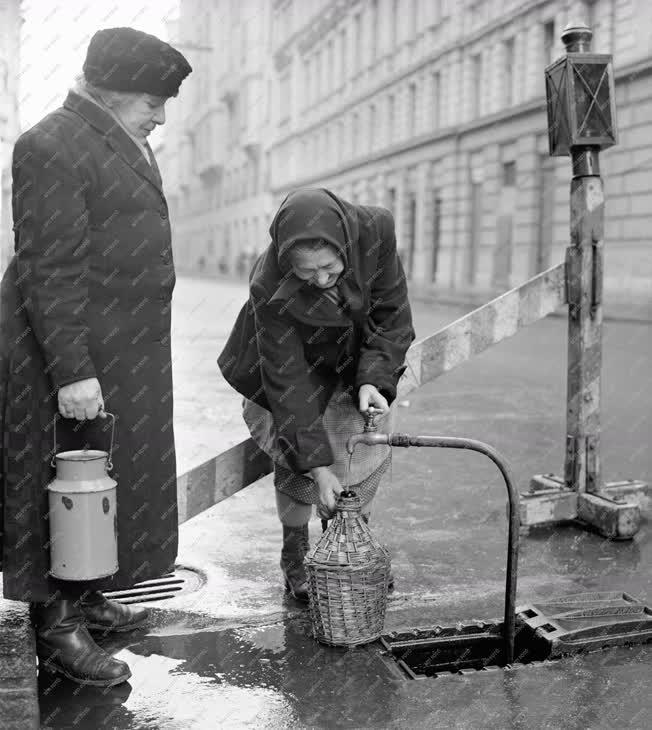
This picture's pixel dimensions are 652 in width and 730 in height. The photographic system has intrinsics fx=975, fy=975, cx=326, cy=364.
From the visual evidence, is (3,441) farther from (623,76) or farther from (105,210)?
(623,76)

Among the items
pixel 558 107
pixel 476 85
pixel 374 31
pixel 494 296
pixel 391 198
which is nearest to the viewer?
pixel 558 107

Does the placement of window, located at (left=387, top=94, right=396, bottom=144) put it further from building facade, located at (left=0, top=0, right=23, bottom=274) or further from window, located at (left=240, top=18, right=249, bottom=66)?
window, located at (left=240, top=18, right=249, bottom=66)

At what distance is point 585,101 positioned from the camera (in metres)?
4.46

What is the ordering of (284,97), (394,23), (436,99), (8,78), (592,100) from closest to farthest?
1. (592,100)
2. (8,78)
3. (436,99)
4. (394,23)
5. (284,97)

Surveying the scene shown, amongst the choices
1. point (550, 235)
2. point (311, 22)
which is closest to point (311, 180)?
point (311, 22)

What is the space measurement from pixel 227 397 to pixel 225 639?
5.72 metres

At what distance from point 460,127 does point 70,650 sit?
28.2m

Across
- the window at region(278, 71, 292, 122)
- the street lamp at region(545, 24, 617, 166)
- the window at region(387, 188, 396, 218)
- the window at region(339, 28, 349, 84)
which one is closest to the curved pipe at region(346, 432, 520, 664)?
the street lamp at region(545, 24, 617, 166)

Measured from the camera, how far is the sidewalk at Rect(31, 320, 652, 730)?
2.79 metres

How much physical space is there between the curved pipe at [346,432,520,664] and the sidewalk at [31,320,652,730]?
6.5 inches

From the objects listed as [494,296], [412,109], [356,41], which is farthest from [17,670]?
[356,41]

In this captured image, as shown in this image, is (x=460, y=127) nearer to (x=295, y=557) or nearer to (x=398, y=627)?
(x=295, y=557)

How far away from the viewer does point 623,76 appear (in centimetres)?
2111

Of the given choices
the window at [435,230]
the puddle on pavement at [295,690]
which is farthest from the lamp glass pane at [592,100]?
the window at [435,230]
